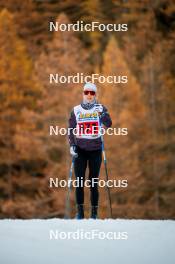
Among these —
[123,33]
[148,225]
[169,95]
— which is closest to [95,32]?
[123,33]

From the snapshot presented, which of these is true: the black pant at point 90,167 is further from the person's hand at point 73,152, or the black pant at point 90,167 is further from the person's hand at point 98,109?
the person's hand at point 98,109

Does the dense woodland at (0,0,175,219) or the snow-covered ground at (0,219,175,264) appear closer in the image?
the snow-covered ground at (0,219,175,264)

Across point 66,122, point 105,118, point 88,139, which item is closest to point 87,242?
point 88,139

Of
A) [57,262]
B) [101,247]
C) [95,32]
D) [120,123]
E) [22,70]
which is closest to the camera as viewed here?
[57,262]

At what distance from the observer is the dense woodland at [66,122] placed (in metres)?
25.1

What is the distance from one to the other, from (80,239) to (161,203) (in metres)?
24.2

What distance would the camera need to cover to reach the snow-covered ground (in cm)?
508

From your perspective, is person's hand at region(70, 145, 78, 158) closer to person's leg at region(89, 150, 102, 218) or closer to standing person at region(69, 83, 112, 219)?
standing person at region(69, 83, 112, 219)

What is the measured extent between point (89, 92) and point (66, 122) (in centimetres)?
1797

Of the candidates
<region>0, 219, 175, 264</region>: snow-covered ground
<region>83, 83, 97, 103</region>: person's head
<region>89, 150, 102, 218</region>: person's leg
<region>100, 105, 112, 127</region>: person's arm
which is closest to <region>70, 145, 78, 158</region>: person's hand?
<region>89, 150, 102, 218</region>: person's leg

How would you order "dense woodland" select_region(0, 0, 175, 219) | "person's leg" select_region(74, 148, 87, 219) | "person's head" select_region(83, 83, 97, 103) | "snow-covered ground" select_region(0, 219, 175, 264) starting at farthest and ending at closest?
"dense woodland" select_region(0, 0, 175, 219) < "person's leg" select_region(74, 148, 87, 219) < "person's head" select_region(83, 83, 97, 103) < "snow-covered ground" select_region(0, 219, 175, 264)

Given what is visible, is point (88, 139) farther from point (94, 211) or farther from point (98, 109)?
point (94, 211)

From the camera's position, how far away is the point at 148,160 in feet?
94.5

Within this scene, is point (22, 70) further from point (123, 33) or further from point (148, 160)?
point (123, 33)
